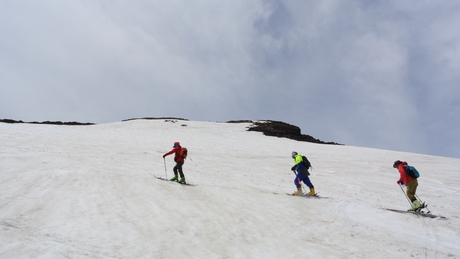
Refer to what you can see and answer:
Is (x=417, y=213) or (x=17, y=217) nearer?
(x=17, y=217)

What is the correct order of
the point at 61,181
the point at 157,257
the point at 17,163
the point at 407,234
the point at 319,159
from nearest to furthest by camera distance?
the point at 157,257
the point at 407,234
the point at 61,181
the point at 17,163
the point at 319,159

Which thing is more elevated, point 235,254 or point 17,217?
point 17,217

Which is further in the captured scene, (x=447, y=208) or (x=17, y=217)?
(x=447, y=208)

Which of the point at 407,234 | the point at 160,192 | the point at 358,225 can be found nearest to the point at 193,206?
the point at 160,192

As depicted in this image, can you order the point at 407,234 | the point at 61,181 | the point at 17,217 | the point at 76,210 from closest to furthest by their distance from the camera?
the point at 17,217, the point at 76,210, the point at 407,234, the point at 61,181

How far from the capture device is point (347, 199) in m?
10.1

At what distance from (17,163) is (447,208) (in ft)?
53.3

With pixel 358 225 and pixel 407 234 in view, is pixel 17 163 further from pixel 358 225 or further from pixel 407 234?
pixel 407 234

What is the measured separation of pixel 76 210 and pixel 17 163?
5.68 meters

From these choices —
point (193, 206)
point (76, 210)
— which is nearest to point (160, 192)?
point (193, 206)

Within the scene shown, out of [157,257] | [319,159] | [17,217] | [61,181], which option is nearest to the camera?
[157,257]

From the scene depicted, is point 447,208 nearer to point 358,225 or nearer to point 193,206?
point 358,225

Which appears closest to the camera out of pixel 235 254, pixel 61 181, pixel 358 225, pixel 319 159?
pixel 235 254

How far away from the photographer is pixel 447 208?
923 centimetres
